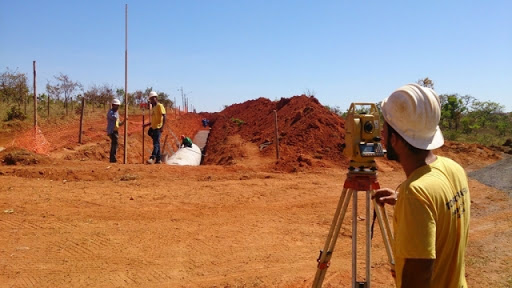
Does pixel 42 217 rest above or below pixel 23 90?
below

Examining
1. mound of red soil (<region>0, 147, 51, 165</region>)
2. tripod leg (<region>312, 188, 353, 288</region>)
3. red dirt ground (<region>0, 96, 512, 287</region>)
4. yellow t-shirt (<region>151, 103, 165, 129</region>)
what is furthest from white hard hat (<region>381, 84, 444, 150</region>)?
mound of red soil (<region>0, 147, 51, 165</region>)

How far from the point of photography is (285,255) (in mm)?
4805

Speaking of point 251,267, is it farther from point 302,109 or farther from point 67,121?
point 67,121

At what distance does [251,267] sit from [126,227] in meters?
Answer: 2.06

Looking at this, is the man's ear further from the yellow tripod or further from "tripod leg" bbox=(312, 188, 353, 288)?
"tripod leg" bbox=(312, 188, 353, 288)

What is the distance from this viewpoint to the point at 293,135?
1429 centimetres

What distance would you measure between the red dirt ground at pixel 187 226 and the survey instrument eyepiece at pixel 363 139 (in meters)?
2.00

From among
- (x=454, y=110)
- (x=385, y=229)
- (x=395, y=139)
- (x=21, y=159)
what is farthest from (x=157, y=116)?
(x=454, y=110)

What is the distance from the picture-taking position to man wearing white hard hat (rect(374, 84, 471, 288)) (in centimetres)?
136

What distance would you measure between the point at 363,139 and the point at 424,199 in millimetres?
1083

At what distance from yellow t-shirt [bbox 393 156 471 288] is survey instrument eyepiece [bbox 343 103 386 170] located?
802 millimetres

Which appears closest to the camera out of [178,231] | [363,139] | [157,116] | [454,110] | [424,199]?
[424,199]

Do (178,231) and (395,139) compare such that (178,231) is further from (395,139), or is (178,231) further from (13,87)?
(13,87)

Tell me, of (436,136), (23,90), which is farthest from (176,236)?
(23,90)
